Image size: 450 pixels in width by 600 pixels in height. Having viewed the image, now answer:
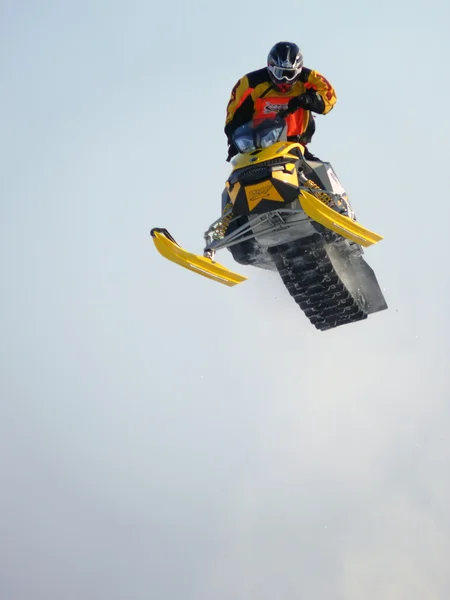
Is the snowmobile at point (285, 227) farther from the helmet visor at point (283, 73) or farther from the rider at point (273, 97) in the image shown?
the helmet visor at point (283, 73)

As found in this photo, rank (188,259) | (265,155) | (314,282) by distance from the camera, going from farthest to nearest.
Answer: (314,282) < (188,259) < (265,155)

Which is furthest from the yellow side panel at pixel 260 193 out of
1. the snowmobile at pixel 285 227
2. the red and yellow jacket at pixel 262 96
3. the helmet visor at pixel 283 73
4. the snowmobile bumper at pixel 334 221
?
the helmet visor at pixel 283 73

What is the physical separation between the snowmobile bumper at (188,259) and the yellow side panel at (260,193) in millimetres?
1864

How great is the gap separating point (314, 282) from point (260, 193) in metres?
3.21

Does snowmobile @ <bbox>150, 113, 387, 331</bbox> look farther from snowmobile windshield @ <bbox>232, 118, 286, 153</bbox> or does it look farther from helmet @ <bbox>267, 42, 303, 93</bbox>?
helmet @ <bbox>267, 42, 303, 93</bbox>

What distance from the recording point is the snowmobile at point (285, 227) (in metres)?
24.7

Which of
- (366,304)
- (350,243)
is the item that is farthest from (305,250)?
(366,304)

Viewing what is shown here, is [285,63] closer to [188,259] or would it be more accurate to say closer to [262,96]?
[262,96]

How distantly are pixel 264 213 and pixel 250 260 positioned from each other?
7.76ft

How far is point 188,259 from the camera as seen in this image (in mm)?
25734

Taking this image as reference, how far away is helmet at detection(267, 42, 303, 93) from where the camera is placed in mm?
25344

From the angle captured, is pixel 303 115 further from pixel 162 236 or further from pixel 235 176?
pixel 162 236

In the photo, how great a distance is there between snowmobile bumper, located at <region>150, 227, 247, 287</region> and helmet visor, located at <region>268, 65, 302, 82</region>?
4.36 metres

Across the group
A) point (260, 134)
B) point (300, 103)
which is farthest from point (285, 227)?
point (300, 103)
